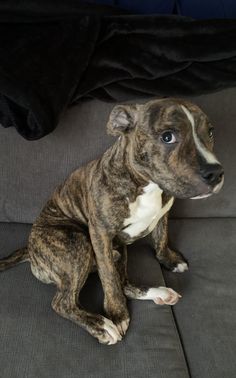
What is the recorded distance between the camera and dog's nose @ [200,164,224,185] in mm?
1062

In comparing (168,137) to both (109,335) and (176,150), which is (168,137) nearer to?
(176,150)

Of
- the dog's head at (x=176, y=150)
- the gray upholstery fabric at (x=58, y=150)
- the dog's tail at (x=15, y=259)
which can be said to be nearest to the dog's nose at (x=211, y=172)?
the dog's head at (x=176, y=150)

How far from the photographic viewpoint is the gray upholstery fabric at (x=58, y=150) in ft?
5.33

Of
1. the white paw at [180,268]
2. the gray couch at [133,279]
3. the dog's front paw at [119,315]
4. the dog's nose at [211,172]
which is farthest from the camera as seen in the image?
the white paw at [180,268]

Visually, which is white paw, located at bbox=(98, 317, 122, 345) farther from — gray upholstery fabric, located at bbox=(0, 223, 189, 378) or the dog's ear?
the dog's ear

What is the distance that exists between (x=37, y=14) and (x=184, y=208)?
1033 mm

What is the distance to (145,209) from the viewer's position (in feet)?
4.47

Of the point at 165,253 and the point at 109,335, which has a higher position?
the point at 165,253

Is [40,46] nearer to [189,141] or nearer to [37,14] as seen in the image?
[37,14]

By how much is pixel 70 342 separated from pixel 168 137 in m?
0.70

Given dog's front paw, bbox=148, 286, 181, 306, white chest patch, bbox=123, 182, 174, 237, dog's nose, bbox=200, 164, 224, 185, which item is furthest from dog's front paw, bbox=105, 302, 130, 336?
dog's nose, bbox=200, 164, 224, 185

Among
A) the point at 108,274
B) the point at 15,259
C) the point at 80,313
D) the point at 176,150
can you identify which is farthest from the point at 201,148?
the point at 15,259

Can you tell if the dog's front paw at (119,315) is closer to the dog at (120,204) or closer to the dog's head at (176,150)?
the dog at (120,204)

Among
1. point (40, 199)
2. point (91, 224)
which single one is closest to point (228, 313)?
point (91, 224)
